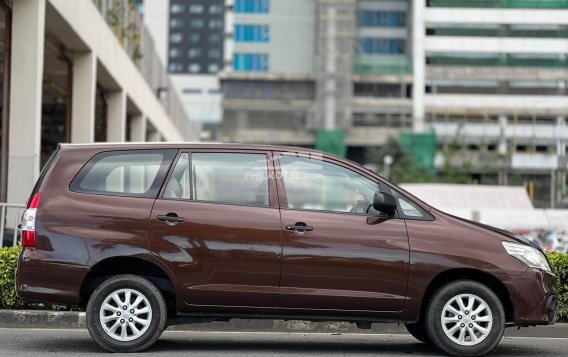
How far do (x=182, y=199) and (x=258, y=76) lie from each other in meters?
86.7

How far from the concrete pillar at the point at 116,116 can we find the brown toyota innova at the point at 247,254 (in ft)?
69.6

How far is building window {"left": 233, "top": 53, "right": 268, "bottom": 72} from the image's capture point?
315 ft

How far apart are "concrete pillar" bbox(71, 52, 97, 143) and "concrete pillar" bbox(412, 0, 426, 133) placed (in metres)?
69.5

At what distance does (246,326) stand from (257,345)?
1.20m

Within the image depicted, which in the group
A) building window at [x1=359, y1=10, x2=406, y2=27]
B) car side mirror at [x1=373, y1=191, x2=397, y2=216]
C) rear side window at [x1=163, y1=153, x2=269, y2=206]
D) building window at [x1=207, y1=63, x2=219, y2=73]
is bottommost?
car side mirror at [x1=373, y1=191, x2=397, y2=216]

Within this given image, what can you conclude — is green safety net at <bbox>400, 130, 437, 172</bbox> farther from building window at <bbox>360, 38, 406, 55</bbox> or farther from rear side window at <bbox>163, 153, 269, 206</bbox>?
rear side window at <bbox>163, 153, 269, 206</bbox>

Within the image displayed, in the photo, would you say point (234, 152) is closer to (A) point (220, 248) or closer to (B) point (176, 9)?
(A) point (220, 248)

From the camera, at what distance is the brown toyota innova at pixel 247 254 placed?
307 inches

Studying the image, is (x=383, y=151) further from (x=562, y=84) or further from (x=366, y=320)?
(x=366, y=320)

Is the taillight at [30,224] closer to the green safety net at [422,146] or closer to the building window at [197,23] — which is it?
the green safety net at [422,146]

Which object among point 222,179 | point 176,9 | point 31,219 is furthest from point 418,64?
point 31,219

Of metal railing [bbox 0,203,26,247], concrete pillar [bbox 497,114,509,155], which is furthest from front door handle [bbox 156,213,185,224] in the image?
concrete pillar [bbox 497,114,509,155]

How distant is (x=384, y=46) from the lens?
315 ft

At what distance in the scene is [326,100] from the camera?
9044 centimetres
